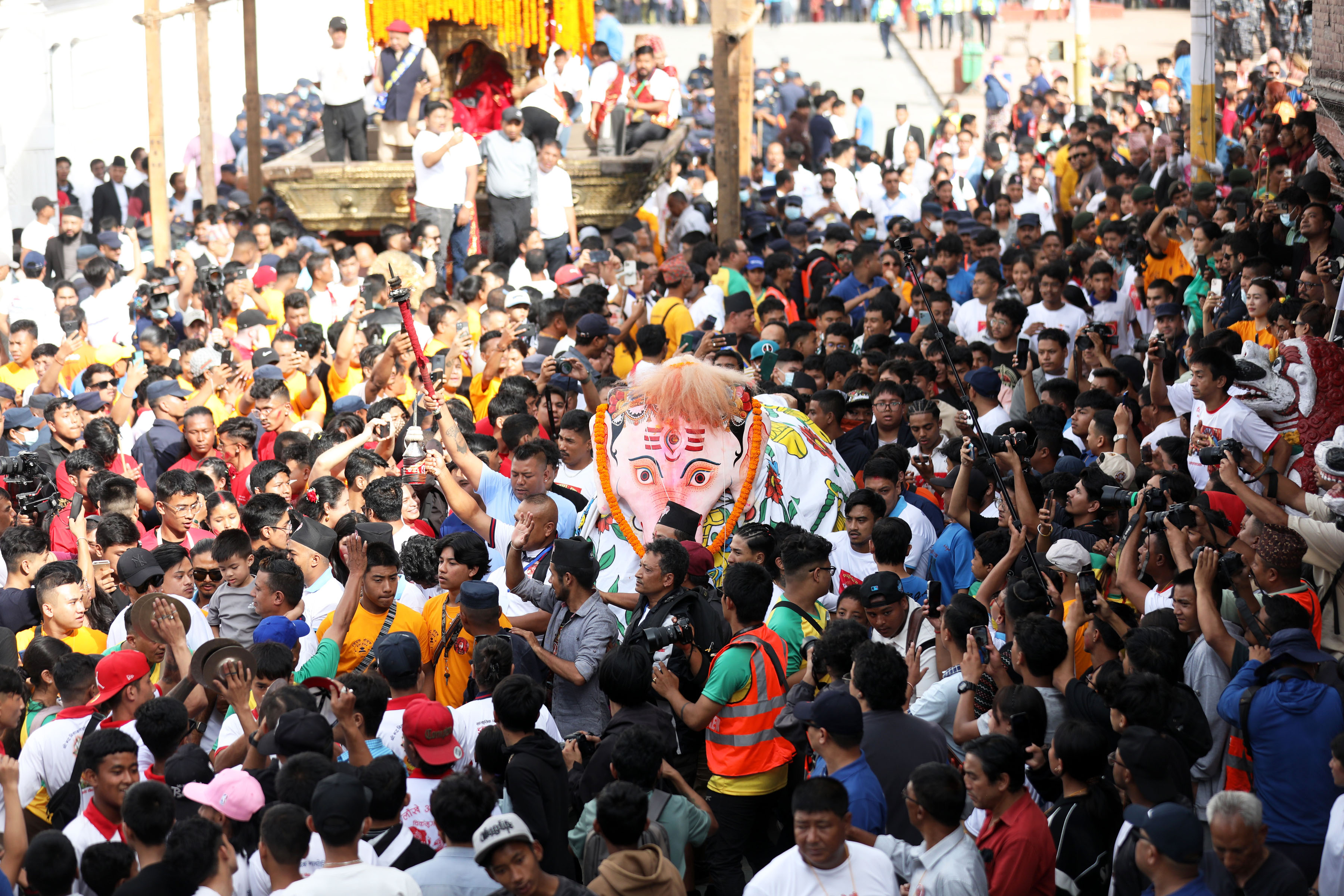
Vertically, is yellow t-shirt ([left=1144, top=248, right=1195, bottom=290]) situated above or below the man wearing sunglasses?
above

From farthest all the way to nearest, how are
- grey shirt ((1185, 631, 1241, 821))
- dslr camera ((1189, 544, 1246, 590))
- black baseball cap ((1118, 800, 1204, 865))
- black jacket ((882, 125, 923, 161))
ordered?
black jacket ((882, 125, 923, 161)) → dslr camera ((1189, 544, 1246, 590)) → grey shirt ((1185, 631, 1241, 821)) → black baseball cap ((1118, 800, 1204, 865))

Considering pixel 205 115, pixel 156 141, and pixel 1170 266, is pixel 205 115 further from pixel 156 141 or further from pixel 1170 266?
pixel 1170 266

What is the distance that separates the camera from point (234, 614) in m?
5.97

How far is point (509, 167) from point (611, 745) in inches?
387

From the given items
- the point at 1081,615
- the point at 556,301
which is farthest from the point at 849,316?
the point at 1081,615

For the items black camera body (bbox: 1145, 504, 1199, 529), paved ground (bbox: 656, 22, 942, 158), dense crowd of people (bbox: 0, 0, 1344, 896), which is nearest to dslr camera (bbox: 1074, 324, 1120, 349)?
dense crowd of people (bbox: 0, 0, 1344, 896)

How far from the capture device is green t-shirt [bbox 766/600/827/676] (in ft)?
17.9

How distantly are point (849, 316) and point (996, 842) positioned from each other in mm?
6860

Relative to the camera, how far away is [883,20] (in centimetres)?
3127

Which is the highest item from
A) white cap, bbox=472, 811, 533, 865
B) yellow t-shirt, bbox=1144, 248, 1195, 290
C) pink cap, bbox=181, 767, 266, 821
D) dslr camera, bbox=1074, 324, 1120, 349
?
yellow t-shirt, bbox=1144, 248, 1195, 290

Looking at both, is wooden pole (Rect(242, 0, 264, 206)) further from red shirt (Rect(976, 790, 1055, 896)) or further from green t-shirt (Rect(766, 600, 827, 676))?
red shirt (Rect(976, 790, 1055, 896))

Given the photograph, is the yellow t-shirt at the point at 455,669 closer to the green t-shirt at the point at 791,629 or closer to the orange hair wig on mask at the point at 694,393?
the green t-shirt at the point at 791,629

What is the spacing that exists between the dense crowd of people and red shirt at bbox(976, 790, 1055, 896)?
0.01 m

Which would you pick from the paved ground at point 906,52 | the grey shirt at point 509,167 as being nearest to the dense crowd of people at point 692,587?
the grey shirt at point 509,167
